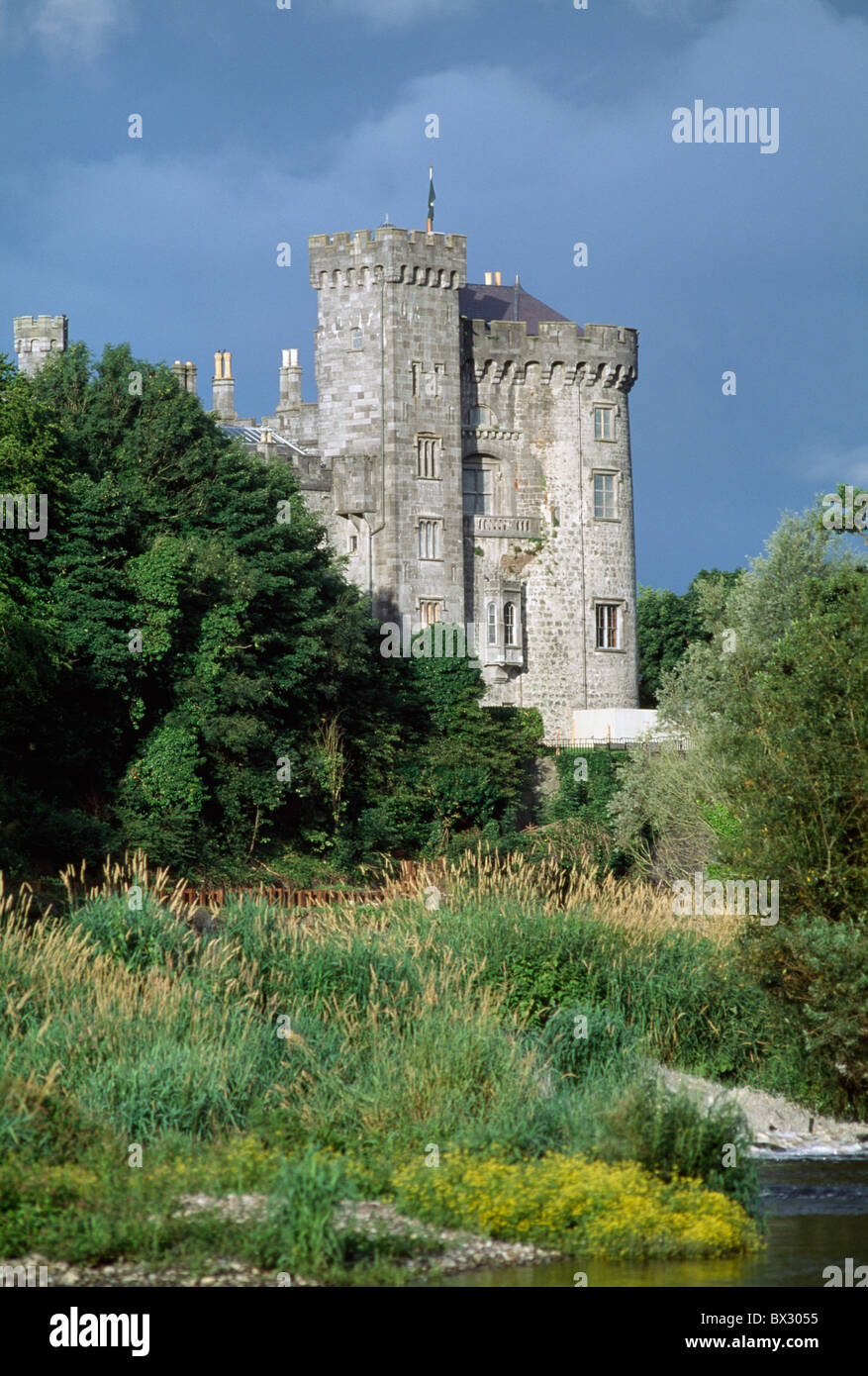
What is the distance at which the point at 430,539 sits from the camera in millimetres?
64812

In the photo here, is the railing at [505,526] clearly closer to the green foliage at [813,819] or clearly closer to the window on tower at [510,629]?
the window on tower at [510,629]

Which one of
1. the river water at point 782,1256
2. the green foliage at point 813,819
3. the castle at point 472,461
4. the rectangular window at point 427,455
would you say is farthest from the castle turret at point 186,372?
the river water at point 782,1256

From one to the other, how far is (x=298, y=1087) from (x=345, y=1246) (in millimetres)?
3420

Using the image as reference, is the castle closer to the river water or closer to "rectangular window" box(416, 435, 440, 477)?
"rectangular window" box(416, 435, 440, 477)

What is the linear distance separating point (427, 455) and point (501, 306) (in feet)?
38.5

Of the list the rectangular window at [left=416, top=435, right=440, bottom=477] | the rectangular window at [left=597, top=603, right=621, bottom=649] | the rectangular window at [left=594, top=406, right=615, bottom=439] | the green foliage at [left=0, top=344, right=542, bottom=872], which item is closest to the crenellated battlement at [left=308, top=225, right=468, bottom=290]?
the rectangular window at [left=416, top=435, right=440, bottom=477]

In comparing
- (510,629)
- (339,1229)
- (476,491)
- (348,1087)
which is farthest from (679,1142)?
(476,491)

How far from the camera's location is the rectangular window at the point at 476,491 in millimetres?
67250

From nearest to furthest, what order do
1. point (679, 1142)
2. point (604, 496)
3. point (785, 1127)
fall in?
point (679, 1142), point (785, 1127), point (604, 496)

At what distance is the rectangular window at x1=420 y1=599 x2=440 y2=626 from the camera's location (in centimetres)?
6425

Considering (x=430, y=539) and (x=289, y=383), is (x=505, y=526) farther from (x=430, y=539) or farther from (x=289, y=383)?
(x=289, y=383)

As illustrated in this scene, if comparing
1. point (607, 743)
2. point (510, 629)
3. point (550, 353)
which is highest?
point (550, 353)

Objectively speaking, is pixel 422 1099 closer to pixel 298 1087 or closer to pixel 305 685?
pixel 298 1087

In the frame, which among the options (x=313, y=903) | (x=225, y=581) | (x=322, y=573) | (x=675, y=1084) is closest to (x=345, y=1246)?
(x=675, y=1084)
